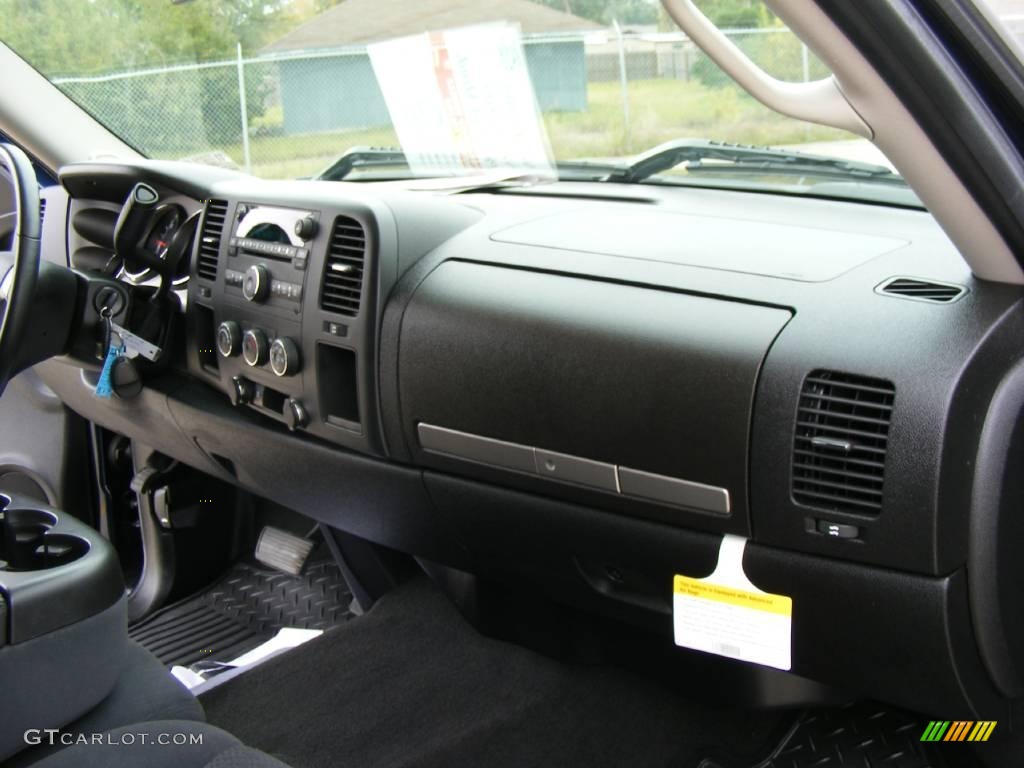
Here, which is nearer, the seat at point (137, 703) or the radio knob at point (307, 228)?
the seat at point (137, 703)

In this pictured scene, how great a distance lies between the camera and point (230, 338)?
232 centimetres

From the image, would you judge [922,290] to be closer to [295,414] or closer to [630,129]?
[630,129]

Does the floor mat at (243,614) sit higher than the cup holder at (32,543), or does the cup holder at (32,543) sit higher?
the cup holder at (32,543)

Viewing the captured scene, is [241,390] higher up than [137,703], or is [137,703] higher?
[241,390]

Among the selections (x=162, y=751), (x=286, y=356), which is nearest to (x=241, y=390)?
(x=286, y=356)

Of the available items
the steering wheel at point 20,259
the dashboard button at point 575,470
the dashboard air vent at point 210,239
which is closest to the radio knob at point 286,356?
the dashboard air vent at point 210,239

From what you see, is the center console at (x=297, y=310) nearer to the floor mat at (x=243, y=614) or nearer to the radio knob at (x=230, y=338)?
the radio knob at (x=230, y=338)

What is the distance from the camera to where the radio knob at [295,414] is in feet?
7.26

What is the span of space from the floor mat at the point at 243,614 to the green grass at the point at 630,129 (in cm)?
104

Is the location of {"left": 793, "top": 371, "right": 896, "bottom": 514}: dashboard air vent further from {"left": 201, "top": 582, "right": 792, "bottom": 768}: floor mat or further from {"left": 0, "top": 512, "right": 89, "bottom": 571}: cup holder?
{"left": 0, "top": 512, "right": 89, "bottom": 571}: cup holder

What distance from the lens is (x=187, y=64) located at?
120 inches

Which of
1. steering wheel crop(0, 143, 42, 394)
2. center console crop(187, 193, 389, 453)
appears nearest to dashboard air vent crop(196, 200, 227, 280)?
center console crop(187, 193, 389, 453)

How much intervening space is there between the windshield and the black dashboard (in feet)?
0.42

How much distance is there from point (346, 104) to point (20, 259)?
119 cm
